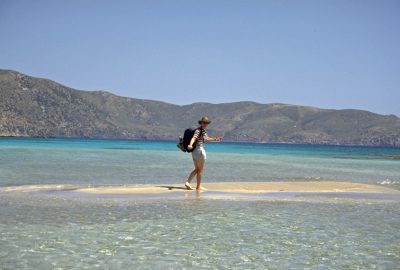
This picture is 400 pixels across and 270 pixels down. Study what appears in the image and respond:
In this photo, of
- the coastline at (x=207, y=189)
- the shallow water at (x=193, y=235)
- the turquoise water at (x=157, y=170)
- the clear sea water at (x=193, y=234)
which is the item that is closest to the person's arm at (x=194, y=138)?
the coastline at (x=207, y=189)

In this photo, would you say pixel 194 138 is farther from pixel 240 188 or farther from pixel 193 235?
pixel 193 235

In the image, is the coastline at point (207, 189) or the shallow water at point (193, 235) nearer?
the shallow water at point (193, 235)

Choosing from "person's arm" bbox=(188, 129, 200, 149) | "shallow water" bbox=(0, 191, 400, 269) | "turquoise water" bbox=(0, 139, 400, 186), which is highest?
"person's arm" bbox=(188, 129, 200, 149)

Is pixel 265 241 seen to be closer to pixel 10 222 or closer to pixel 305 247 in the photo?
pixel 305 247

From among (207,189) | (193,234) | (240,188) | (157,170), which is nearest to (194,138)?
(207,189)

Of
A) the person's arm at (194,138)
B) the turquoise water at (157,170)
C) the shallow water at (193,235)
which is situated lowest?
the turquoise water at (157,170)

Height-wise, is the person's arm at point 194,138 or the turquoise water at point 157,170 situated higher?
the person's arm at point 194,138

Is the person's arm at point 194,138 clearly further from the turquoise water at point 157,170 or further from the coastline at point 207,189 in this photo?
the turquoise water at point 157,170

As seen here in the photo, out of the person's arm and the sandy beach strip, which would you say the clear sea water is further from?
the person's arm

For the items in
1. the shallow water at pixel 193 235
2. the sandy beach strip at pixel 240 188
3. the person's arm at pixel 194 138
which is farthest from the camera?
the sandy beach strip at pixel 240 188

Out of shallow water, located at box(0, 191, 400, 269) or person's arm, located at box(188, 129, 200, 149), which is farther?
person's arm, located at box(188, 129, 200, 149)

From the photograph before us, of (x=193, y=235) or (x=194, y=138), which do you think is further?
(x=194, y=138)

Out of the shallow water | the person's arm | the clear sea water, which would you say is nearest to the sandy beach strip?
the person's arm

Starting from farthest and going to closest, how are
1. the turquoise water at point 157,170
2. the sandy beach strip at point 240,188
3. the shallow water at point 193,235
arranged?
the turquoise water at point 157,170 → the sandy beach strip at point 240,188 → the shallow water at point 193,235
